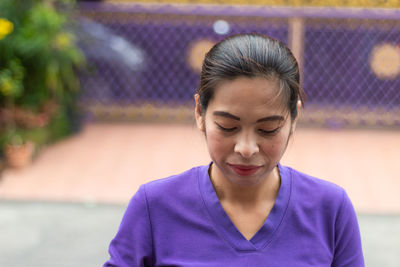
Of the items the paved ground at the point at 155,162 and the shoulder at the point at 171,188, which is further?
the paved ground at the point at 155,162


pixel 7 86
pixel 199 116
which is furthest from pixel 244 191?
pixel 7 86

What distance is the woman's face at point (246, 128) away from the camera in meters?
1.32

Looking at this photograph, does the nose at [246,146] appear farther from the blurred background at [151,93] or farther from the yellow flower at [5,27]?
the yellow flower at [5,27]

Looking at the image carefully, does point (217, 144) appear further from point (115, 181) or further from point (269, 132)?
point (115, 181)

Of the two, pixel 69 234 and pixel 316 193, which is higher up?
pixel 316 193

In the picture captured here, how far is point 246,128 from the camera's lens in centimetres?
135

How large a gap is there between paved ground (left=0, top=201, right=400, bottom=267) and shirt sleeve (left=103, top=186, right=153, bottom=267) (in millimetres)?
2010

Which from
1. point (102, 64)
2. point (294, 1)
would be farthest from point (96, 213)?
point (294, 1)

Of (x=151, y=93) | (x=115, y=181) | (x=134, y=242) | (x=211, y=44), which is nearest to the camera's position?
(x=134, y=242)

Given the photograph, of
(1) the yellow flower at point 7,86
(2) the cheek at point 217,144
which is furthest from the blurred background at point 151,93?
(2) the cheek at point 217,144

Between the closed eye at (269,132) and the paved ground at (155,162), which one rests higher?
the closed eye at (269,132)

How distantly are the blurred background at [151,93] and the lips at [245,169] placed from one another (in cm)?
286

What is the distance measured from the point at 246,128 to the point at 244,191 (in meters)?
0.22

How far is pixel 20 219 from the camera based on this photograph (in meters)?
3.97
